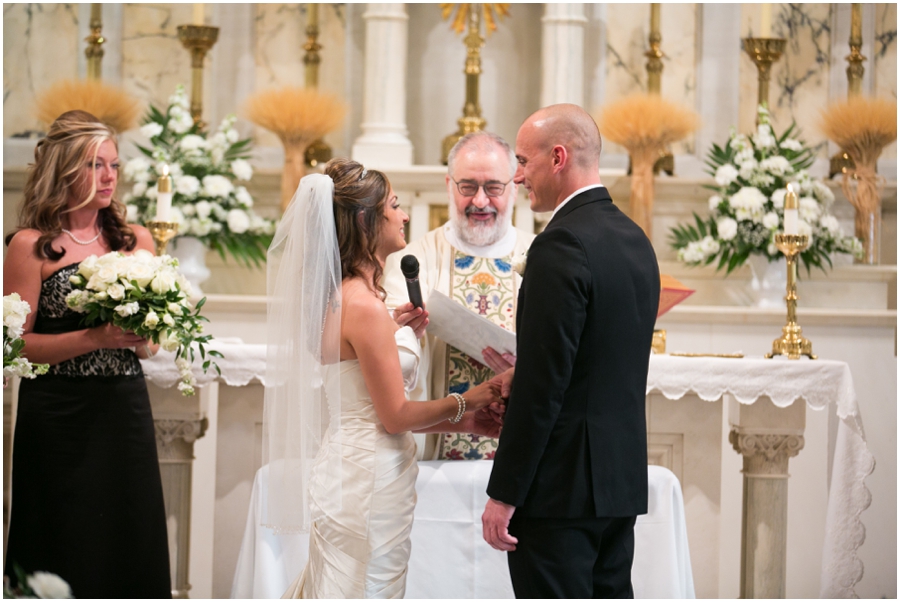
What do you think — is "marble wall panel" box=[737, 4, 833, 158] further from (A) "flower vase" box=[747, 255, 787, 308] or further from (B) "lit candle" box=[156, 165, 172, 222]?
(B) "lit candle" box=[156, 165, 172, 222]

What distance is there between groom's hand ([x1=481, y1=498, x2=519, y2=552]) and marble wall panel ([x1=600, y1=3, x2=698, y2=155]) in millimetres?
4102

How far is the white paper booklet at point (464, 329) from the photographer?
11.0ft

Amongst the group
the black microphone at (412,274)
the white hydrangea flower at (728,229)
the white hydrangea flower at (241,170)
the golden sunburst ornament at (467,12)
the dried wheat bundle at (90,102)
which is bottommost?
the black microphone at (412,274)

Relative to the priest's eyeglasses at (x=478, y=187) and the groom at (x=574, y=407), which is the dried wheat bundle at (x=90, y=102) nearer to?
the priest's eyeglasses at (x=478, y=187)

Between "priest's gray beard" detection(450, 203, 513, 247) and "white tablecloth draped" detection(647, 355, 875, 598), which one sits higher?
"priest's gray beard" detection(450, 203, 513, 247)

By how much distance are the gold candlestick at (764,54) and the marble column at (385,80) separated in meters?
2.09

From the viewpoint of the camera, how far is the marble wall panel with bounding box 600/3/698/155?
6.41m

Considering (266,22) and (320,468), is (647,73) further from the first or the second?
(320,468)

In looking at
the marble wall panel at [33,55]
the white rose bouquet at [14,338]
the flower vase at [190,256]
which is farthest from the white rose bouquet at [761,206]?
the marble wall panel at [33,55]

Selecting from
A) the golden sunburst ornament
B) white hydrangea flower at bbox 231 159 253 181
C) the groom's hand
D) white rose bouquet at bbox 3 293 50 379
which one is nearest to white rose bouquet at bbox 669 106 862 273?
Result: the golden sunburst ornament

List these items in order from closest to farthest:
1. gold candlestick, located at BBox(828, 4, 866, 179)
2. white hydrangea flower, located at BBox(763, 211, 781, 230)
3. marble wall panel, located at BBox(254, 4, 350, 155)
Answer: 1. white hydrangea flower, located at BBox(763, 211, 781, 230)
2. gold candlestick, located at BBox(828, 4, 866, 179)
3. marble wall panel, located at BBox(254, 4, 350, 155)

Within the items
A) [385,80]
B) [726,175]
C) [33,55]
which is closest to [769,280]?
[726,175]

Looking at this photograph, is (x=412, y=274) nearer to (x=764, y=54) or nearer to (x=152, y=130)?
(x=152, y=130)

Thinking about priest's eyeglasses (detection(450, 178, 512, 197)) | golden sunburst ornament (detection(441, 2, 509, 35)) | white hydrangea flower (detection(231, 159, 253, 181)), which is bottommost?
priest's eyeglasses (detection(450, 178, 512, 197))
